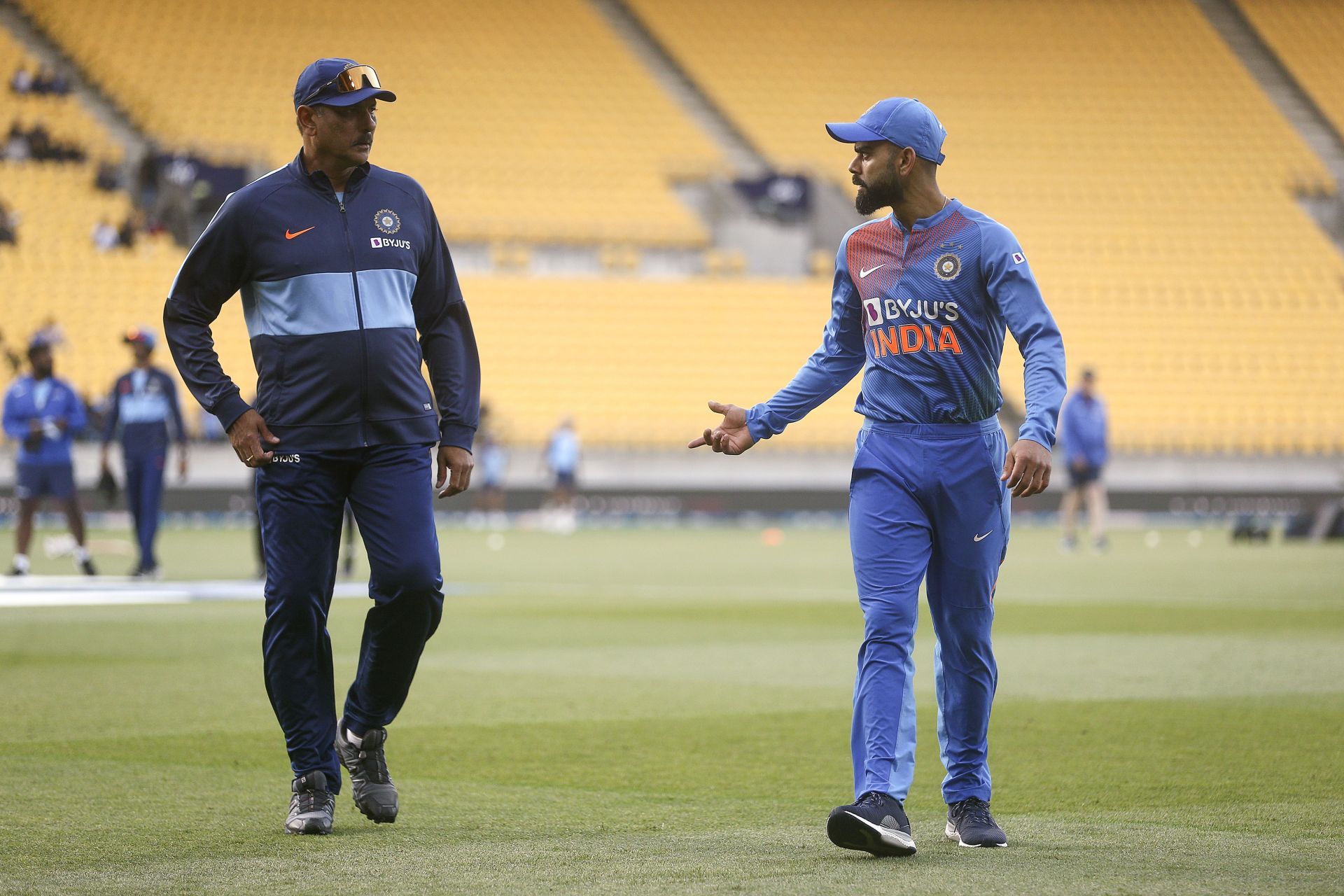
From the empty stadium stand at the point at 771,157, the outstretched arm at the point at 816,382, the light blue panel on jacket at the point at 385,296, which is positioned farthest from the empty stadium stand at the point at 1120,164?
the light blue panel on jacket at the point at 385,296

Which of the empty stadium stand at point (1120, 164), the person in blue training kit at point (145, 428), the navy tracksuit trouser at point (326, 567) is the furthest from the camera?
the empty stadium stand at point (1120, 164)

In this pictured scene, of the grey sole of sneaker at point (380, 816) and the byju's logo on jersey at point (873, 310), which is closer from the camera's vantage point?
the byju's logo on jersey at point (873, 310)

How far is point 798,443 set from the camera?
3478 cm

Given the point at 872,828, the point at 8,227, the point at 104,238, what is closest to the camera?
the point at 872,828

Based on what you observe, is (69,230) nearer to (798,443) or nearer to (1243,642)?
(798,443)

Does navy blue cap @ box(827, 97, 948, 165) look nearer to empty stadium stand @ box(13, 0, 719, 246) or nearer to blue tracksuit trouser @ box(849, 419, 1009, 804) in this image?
blue tracksuit trouser @ box(849, 419, 1009, 804)

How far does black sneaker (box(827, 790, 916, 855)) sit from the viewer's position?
16.0 ft

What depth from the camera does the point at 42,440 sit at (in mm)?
17750

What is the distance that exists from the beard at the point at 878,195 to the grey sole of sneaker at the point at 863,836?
1.78 meters

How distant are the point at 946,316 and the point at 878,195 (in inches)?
16.5

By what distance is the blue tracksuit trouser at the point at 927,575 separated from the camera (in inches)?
203

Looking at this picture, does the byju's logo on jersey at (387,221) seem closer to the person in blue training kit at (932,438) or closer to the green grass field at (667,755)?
the person in blue training kit at (932,438)

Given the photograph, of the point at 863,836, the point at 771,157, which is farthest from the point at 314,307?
the point at 771,157

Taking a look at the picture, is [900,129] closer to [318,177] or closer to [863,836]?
[318,177]
